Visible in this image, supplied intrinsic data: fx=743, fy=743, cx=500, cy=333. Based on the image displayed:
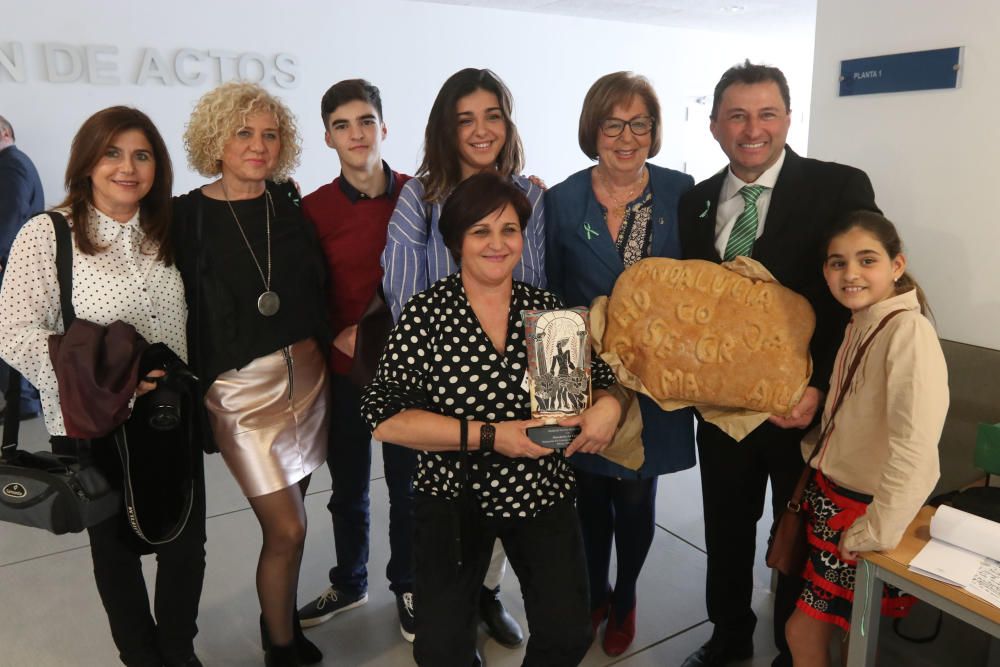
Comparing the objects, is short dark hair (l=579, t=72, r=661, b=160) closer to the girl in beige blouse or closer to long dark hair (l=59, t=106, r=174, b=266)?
the girl in beige blouse

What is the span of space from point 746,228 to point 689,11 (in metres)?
6.95

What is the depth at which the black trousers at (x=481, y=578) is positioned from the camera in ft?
6.32

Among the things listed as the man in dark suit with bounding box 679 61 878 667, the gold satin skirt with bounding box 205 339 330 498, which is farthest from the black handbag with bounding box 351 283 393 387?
the man in dark suit with bounding box 679 61 878 667

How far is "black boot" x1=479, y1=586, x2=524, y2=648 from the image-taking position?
2.75m

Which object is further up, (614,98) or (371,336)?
(614,98)

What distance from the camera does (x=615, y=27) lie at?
28.8 feet

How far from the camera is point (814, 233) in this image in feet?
6.93

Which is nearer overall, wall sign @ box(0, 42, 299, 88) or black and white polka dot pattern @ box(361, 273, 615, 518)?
black and white polka dot pattern @ box(361, 273, 615, 518)

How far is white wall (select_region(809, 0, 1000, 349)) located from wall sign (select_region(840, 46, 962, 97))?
0.03 metres

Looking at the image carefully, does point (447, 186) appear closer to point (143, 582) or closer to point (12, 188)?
point (143, 582)

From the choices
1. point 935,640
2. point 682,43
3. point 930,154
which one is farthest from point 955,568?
point 682,43

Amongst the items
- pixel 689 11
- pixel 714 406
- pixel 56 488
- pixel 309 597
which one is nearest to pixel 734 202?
pixel 714 406

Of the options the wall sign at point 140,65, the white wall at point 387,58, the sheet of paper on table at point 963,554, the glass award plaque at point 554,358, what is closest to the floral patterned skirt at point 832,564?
the sheet of paper on table at point 963,554

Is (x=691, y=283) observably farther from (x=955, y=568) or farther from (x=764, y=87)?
(x=955, y=568)
